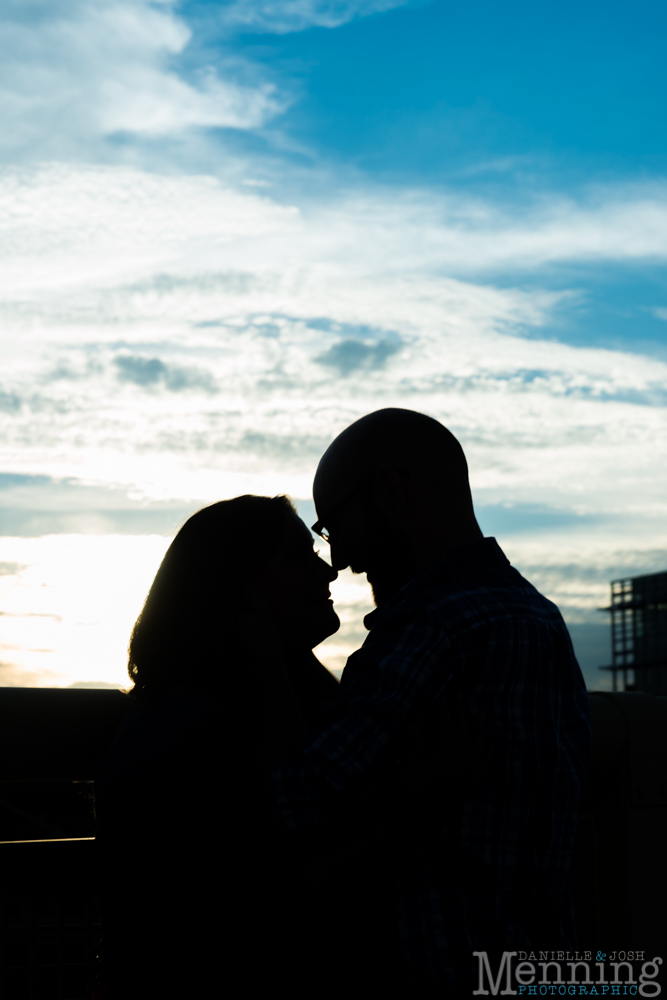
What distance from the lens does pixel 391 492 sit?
7.89 ft

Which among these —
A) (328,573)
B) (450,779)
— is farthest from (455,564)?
(328,573)

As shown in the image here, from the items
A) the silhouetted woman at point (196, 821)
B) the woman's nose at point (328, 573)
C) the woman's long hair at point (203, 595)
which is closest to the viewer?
the silhouetted woman at point (196, 821)

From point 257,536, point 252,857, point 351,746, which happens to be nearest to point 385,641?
Result: point 351,746

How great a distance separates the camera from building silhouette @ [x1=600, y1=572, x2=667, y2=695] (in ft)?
316

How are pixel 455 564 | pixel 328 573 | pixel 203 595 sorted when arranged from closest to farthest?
pixel 455 564
pixel 203 595
pixel 328 573

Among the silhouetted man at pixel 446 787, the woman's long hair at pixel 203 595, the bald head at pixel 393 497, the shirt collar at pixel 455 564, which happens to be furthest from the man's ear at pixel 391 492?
the woman's long hair at pixel 203 595

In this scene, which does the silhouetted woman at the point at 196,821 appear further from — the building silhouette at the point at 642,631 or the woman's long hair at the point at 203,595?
the building silhouette at the point at 642,631

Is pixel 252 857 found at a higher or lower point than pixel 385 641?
lower

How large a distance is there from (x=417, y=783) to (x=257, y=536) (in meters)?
1.17

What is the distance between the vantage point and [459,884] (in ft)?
6.08

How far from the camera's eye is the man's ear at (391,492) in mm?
2393

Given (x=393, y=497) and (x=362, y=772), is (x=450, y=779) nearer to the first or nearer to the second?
(x=362, y=772)

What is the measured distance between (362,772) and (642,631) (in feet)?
342

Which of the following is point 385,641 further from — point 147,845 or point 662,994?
point 662,994
